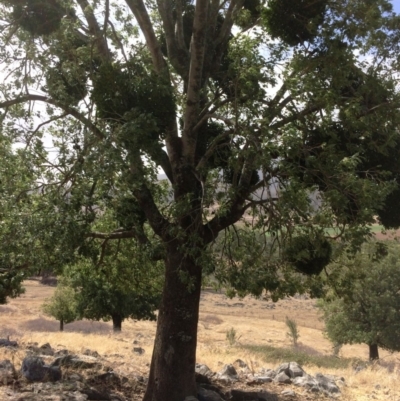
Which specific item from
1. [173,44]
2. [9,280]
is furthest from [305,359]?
[173,44]

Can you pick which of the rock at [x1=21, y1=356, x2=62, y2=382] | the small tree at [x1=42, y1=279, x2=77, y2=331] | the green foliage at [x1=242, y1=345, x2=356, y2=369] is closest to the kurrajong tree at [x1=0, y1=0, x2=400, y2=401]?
the rock at [x1=21, y1=356, x2=62, y2=382]

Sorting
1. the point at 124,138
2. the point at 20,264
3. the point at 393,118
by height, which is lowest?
the point at 20,264

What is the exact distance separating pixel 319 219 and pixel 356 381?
781 centimetres

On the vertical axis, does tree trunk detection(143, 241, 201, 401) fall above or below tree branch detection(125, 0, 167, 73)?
below

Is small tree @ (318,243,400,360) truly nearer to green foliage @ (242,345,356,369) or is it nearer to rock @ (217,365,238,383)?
green foliage @ (242,345,356,369)

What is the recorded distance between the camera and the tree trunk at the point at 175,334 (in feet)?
32.1

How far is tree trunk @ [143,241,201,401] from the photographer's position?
9773 millimetres

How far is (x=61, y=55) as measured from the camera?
9.63 m

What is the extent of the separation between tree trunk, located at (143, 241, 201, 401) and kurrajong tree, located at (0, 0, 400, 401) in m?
0.03

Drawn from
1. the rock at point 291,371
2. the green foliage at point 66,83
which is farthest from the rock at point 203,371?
the green foliage at point 66,83

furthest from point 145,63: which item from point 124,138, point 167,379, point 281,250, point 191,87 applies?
point 167,379

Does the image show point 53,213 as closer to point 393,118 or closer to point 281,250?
point 281,250

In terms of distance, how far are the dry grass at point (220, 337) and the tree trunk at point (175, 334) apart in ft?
9.95

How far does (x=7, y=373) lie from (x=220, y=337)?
36074mm
